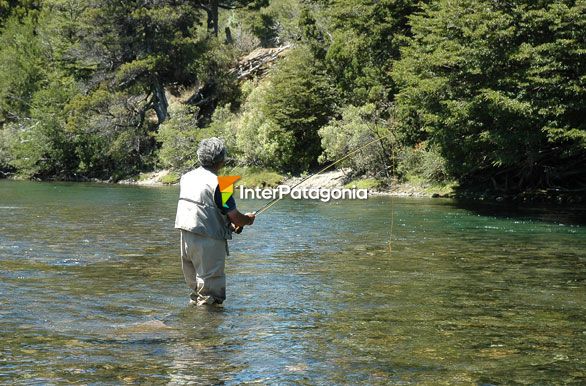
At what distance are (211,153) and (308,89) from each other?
35.7 meters

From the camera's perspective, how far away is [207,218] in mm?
8578

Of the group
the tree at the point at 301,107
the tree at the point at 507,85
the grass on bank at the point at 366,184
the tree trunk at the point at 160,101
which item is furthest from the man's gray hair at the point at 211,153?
the tree trunk at the point at 160,101

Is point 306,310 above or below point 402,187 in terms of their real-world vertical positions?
below

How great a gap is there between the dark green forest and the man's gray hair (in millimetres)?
12937

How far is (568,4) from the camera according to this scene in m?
23.3

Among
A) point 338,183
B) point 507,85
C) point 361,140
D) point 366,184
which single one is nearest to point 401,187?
point 366,184

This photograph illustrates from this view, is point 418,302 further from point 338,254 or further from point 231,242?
point 231,242

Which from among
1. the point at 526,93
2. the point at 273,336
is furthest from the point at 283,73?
the point at 273,336

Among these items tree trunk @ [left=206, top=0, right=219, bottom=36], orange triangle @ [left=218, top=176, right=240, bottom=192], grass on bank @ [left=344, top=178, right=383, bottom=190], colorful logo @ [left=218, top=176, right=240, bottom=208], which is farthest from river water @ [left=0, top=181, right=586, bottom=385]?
tree trunk @ [left=206, top=0, right=219, bottom=36]

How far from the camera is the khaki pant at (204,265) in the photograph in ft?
28.2

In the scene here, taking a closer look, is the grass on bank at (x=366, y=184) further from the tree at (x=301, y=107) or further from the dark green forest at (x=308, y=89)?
the tree at (x=301, y=107)

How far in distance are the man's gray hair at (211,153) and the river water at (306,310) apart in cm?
170

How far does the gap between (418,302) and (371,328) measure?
160cm

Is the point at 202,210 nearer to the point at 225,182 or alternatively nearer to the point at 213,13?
the point at 225,182
